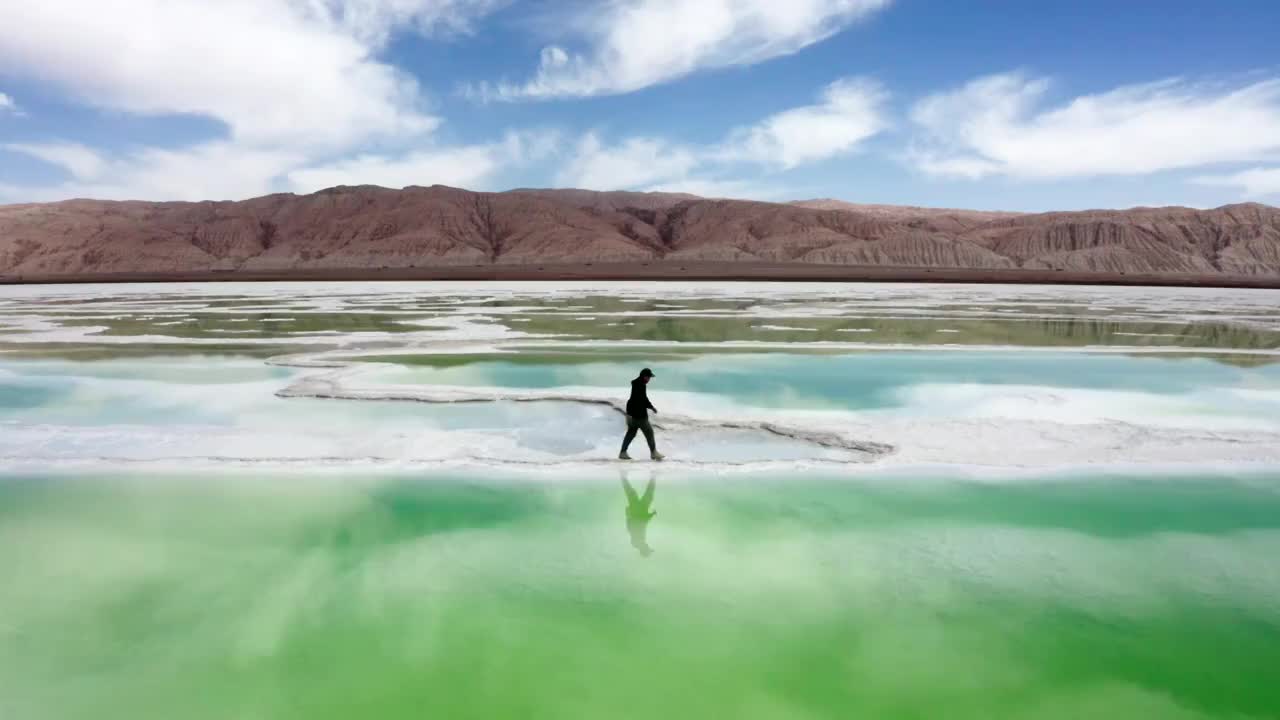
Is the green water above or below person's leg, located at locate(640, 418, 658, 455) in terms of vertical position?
below

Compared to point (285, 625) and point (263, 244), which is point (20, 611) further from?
point (263, 244)

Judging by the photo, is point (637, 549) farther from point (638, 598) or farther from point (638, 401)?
point (638, 401)

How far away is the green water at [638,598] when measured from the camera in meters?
3.94

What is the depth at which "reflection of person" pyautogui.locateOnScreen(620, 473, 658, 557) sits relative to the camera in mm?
5789

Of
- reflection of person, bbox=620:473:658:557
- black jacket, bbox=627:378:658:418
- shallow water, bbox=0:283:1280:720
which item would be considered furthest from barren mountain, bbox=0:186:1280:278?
reflection of person, bbox=620:473:658:557

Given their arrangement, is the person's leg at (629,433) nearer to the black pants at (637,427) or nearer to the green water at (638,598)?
the black pants at (637,427)

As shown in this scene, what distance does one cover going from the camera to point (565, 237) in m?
120

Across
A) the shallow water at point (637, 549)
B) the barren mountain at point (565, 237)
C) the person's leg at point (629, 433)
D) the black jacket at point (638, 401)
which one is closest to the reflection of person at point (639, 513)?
the shallow water at point (637, 549)

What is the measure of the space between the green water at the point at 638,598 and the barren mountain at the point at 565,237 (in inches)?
3967

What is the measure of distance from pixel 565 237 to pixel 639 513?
379ft

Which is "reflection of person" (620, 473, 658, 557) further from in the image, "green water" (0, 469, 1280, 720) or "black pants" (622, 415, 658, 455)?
"black pants" (622, 415, 658, 455)

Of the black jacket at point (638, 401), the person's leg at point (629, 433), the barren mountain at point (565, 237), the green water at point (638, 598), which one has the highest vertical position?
the barren mountain at point (565, 237)

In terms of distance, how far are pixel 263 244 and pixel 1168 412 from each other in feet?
425

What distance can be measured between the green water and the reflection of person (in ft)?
0.24
